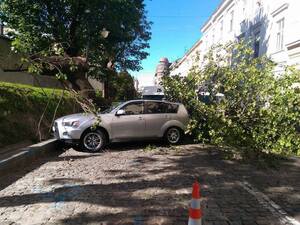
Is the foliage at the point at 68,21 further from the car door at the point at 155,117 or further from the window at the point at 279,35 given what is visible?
the window at the point at 279,35

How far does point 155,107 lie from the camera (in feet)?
40.0

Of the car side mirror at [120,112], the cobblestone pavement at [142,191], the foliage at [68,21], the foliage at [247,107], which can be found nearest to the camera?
the cobblestone pavement at [142,191]

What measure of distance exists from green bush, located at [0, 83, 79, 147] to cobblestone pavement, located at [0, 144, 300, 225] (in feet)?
6.75

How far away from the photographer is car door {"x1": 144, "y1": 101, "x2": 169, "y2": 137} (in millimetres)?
11828

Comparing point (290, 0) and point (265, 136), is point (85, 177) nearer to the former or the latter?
point (265, 136)

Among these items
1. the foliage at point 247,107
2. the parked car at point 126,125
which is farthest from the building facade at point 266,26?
the parked car at point 126,125

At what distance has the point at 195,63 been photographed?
468 inches

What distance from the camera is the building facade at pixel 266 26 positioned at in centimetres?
1845

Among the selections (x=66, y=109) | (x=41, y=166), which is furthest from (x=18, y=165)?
(x=66, y=109)

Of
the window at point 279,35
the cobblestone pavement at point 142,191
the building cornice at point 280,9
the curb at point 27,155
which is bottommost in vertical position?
the cobblestone pavement at point 142,191

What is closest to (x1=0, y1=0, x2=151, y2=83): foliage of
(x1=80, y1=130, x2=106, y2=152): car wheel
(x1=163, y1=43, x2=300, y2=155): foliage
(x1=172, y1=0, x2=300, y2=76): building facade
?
(x1=172, y1=0, x2=300, y2=76): building facade

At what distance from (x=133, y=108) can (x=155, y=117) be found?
0.77 metres

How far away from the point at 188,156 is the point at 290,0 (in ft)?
42.6

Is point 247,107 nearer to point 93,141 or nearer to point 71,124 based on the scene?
point 93,141
